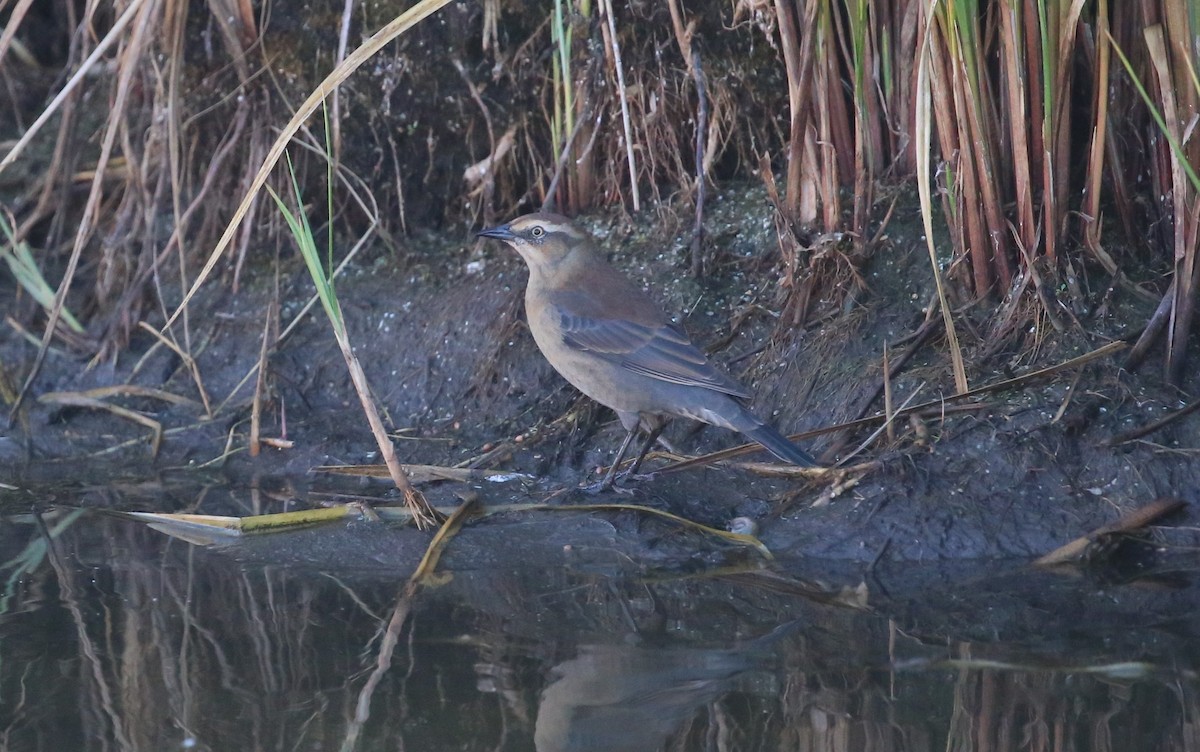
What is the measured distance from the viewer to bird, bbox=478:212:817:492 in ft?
16.9

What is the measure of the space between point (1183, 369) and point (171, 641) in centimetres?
361

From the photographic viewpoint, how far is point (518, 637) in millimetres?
3877

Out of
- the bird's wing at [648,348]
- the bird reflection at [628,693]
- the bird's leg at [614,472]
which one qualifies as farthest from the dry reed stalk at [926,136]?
the bird reflection at [628,693]

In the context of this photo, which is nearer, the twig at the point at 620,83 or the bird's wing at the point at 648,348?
the bird's wing at the point at 648,348

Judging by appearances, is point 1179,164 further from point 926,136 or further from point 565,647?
point 565,647

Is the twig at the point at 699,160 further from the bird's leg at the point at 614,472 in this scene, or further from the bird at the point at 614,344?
the bird's leg at the point at 614,472

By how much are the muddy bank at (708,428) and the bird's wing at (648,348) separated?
0.38 meters

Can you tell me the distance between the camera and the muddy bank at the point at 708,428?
4672 mm

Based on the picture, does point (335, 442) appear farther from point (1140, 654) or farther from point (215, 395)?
point (1140, 654)

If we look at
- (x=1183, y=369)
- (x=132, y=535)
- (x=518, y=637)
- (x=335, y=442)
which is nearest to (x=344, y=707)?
(x=518, y=637)

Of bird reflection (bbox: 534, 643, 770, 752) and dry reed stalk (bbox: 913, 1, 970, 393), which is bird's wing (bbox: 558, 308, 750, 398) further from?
bird reflection (bbox: 534, 643, 770, 752)

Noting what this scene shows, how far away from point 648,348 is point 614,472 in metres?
0.52

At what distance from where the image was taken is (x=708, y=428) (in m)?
5.67

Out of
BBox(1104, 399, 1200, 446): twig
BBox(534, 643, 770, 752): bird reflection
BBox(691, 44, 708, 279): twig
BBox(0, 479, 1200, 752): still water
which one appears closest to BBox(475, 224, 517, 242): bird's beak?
BBox(691, 44, 708, 279): twig
